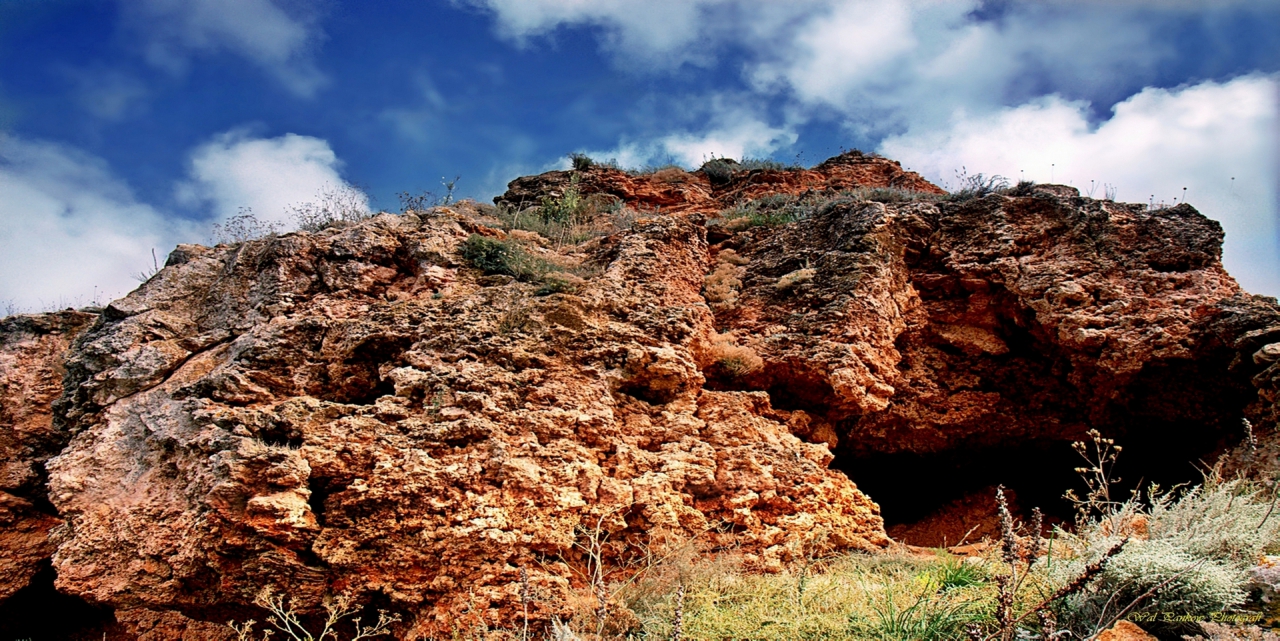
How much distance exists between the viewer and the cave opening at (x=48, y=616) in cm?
512

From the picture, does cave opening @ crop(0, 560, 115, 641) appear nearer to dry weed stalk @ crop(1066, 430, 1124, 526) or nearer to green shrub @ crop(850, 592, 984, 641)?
green shrub @ crop(850, 592, 984, 641)

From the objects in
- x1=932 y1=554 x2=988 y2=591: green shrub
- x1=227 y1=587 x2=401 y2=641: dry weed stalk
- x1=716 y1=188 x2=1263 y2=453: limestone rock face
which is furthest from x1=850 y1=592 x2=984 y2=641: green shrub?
x1=227 y1=587 x2=401 y2=641: dry weed stalk

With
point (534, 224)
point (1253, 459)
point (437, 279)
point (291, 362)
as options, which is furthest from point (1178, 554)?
point (534, 224)

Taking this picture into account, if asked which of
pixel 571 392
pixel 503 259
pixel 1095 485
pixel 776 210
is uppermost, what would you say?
pixel 776 210

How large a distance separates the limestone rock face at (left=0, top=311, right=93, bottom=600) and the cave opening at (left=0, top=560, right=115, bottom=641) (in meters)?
0.11

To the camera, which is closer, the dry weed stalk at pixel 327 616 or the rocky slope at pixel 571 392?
the dry weed stalk at pixel 327 616

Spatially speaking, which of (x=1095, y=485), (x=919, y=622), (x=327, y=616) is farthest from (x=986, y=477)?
(x=327, y=616)

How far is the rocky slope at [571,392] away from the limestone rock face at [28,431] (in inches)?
1.0

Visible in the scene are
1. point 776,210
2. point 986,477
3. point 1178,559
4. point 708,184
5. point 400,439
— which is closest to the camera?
point 1178,559

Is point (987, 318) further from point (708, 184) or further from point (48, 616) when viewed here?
point (48, 616)

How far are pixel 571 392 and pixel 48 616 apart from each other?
4568mm

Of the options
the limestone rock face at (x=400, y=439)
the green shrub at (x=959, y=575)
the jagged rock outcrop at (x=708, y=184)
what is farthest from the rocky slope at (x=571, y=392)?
the jagged rock outcrop at (x=708, y=184)

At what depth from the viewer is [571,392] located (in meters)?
5.31

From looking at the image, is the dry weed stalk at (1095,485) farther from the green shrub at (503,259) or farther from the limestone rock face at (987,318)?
the green shrub at (503,259)
